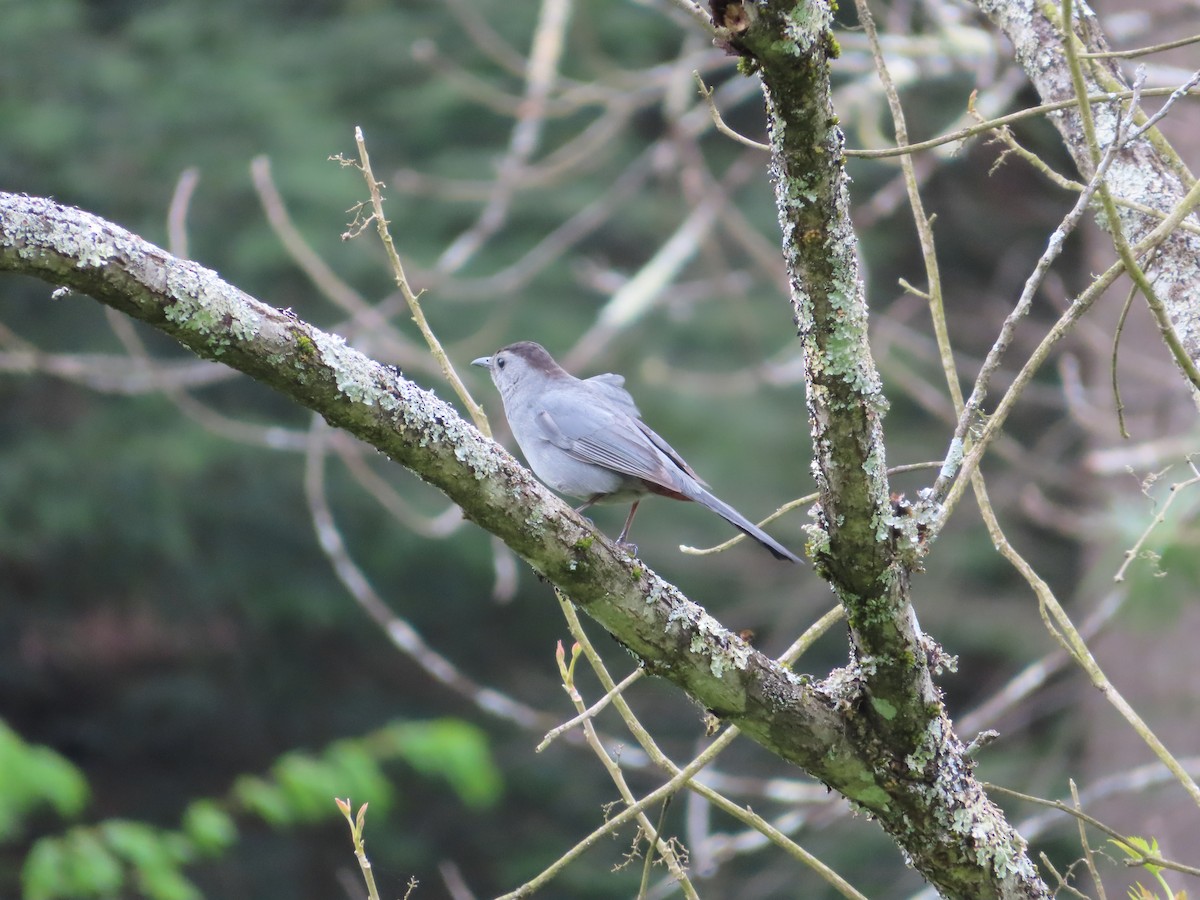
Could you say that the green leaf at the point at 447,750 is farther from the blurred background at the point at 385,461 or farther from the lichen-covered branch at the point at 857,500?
the lichen-covered branch at the point at 857,500

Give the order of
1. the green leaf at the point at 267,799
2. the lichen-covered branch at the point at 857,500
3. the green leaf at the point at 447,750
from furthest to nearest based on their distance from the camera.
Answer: the green leaf at the point at 447,750, the green leaf at the point at 267,799, the lichen-covered branch at the point at 857,500

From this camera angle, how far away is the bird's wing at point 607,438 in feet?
13.7

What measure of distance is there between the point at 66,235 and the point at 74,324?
10.4m

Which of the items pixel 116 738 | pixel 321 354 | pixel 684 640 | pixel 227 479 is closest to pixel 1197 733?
pixel 684 640

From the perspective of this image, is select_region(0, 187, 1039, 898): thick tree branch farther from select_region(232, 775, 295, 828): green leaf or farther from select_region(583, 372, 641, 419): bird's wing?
select_region(232, 775, 295, 828): green leaf

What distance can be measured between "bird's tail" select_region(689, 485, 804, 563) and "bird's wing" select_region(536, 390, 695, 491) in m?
0.09

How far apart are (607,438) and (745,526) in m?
1.01

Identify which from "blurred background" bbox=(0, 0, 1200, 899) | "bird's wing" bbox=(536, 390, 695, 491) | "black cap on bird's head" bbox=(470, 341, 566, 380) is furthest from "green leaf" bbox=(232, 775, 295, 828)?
"blurred background" bbox=(0, 0, 1200, 899)

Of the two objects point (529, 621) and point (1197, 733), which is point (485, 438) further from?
point (529, 621)

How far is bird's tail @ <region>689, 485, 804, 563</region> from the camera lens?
3252 millimetres

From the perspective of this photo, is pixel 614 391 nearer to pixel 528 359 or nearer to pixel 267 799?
pixel 528 359

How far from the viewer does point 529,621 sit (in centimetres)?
1222

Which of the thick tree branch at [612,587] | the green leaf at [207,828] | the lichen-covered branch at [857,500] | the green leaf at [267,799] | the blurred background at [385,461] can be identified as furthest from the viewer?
the blurred background at [385,461]

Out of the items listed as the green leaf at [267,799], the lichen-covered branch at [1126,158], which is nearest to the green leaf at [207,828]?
the green leaf at [267,799]
